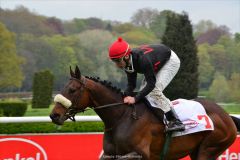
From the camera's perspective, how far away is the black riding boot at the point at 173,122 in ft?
17.0

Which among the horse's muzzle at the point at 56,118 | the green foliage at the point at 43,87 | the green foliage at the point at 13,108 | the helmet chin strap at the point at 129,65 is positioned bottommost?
the green foliage at the point at 43,87

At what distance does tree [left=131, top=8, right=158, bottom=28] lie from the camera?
73.7m

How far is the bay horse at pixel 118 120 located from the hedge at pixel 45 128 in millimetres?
2316

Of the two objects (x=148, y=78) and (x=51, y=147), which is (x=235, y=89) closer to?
(x=51, y=147)

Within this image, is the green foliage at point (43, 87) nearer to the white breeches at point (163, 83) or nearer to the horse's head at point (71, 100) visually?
the white breeches at point (163, 83)

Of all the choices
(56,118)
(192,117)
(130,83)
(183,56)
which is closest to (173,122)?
(192,117)

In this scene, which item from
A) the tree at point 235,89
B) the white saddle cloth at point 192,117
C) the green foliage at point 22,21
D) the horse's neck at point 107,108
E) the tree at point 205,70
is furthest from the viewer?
the green foliage at point 22,21

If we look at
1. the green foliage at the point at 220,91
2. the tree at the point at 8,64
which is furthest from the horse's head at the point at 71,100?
the tree at the point at 8,64

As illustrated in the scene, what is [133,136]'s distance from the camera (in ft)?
16.0

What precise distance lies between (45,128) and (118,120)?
2712 millimetres

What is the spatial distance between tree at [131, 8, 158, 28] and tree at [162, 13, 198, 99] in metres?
47.7

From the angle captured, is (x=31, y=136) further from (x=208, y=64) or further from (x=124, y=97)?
(x=208, y=64)

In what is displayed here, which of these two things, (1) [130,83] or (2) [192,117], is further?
(2) [192,117]

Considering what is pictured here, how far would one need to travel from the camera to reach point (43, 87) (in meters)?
24.9
